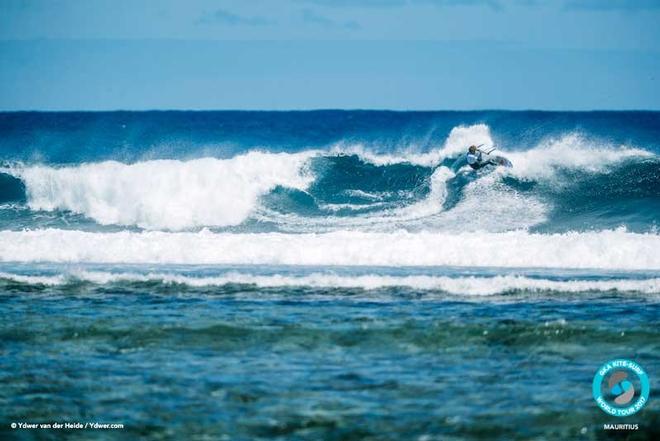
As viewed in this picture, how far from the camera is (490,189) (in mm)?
24469

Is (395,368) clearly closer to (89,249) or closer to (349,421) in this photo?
(349,421)

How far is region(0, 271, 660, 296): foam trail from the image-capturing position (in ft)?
42.9

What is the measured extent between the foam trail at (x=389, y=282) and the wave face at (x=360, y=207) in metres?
3.08

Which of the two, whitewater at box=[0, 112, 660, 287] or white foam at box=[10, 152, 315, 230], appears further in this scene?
white foam at box=[10, 152, 315, 230]

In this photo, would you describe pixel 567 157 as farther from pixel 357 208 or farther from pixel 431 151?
pixel 357 208

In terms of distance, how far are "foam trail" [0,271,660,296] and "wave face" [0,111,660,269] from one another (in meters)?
3.08

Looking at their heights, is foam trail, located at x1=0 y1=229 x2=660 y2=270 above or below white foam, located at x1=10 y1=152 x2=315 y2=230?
below

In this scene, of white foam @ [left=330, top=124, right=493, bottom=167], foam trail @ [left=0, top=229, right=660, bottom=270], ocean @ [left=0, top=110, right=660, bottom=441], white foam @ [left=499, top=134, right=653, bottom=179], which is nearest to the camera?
ocean @ [left=0, top=110, right=660, bottom=441]

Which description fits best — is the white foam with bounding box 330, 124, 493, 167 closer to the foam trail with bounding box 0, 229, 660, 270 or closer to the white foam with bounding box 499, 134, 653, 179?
the white foam with bounding box 499, 134, 653, 179

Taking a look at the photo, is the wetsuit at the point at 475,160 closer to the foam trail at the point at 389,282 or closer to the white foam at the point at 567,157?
the white foam at the point at 567,157

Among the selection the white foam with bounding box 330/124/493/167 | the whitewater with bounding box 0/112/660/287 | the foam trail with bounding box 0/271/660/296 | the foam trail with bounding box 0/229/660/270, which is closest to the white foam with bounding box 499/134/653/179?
the whitewater with bounding box 0/112/660/287

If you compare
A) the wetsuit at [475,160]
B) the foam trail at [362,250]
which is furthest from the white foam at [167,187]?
the wetsuit at [475,160]

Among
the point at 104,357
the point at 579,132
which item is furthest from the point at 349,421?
the point at 579,132

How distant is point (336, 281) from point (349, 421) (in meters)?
6.80
